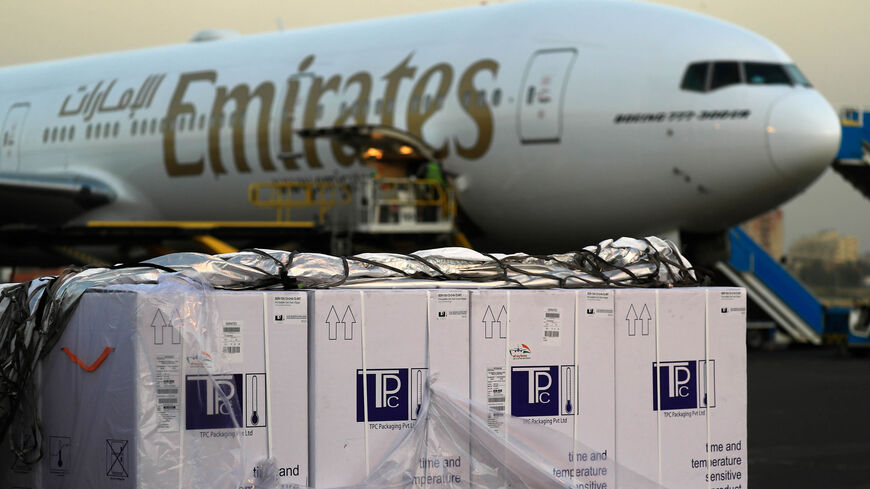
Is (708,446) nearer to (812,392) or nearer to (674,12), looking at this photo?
(812,392)

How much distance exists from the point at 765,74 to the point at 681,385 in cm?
991

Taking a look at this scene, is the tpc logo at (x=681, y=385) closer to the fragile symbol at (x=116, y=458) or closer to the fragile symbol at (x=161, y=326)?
the fragile symbol at (x=161, y=326)

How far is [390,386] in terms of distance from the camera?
4.83 m

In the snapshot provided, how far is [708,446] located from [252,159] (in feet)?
43.5

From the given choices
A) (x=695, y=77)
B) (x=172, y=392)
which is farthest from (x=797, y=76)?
(x=172, y=392)

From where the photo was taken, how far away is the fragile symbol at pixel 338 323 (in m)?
4.77

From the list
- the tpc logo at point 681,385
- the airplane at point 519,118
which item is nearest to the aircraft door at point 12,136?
the airplane at point 519,118

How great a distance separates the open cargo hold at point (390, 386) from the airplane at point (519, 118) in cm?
889

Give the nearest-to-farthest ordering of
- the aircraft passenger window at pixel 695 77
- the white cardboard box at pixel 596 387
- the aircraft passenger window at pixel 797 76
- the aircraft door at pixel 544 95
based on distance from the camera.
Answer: the white cardboard box at pixel 596 387 → the aircraft passenger window at pixel 695 77 → the aircraft passenger window at pixel 797 76 → the aircraft door at pixel 544 95

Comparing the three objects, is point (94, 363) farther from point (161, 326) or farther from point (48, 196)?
point (48, 196)

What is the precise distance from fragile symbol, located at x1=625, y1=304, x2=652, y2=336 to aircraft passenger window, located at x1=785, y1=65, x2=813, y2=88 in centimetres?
1001

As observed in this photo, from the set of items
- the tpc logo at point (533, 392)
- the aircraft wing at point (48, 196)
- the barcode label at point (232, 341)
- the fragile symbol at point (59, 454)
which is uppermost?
the aircraft wing at point (48, 196)

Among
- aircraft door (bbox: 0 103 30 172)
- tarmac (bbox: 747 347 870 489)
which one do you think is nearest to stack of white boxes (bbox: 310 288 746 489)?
tarmac (bbox: 747 347 870 489)

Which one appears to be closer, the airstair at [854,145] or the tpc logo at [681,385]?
the tpc logo at [681,385]
